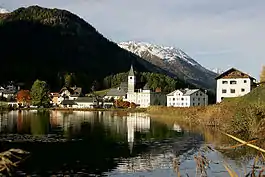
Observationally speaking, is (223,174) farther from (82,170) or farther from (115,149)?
(115,149)

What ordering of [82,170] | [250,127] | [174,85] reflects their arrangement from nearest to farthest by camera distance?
1. [82,170]
2. [250,127]
3. [174,85]

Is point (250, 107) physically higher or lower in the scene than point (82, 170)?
higher

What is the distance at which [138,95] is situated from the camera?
481 feet

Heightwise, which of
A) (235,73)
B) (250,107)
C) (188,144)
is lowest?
(188,144)

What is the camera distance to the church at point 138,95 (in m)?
142

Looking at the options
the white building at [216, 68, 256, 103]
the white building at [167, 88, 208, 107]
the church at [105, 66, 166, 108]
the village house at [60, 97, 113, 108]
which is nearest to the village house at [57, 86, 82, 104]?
the village house at [60, 97, 113, 108]

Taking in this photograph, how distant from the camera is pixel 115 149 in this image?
27.7 metres

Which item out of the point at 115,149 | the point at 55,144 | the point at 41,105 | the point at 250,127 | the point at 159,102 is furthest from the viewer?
the point at 159,102

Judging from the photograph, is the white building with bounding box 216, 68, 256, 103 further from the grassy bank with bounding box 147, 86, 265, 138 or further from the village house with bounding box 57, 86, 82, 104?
the village house with bounding box 57, 86, 82, 104

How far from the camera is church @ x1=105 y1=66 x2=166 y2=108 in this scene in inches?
5591

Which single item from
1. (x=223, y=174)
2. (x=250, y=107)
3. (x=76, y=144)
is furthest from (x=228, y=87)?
(x=223, y=174)

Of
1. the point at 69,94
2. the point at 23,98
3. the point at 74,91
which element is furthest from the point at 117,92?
the point at 23,98

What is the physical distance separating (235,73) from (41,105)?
67.5m

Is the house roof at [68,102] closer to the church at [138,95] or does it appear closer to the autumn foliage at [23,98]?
the autumn foliage at [23,98]
